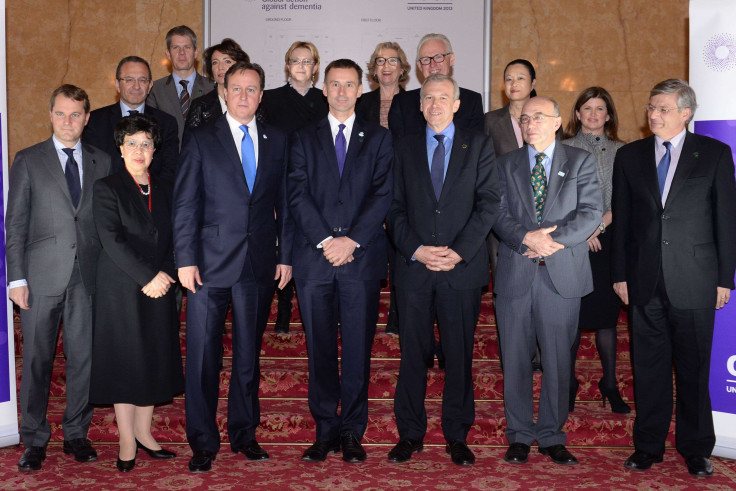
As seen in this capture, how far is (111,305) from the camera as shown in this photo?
380 centimetres

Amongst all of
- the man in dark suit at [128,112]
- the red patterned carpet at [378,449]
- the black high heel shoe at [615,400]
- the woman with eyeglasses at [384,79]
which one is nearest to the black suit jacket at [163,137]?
the man in dark suit at [128,112]

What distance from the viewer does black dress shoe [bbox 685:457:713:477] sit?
384 cm

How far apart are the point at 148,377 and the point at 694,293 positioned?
279 cm

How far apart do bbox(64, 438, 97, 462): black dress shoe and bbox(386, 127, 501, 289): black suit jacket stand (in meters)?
1.86

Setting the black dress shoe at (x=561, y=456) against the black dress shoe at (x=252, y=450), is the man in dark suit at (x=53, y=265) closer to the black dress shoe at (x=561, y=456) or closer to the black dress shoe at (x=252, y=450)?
the black dress shoe at (x=252, y=450)

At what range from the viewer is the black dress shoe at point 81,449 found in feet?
13.1

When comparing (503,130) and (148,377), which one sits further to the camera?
(503,130)

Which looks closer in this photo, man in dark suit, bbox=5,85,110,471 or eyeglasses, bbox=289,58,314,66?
man in dark suit, bbox=5,85,110,471

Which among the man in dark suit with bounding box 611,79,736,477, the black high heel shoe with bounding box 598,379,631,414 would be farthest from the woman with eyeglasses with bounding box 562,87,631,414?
the man in dark suit with bounding box 611,79,736,477

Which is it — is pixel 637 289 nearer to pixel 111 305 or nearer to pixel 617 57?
pixel 111 305

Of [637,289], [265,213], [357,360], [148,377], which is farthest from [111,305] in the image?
[637,289]

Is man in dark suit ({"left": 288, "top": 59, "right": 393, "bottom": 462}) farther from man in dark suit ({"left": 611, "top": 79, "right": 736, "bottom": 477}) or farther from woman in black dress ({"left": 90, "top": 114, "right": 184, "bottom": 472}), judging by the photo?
man in dark suit ({"left": 611, "top": 79, "right": 736, "bottom": 477})

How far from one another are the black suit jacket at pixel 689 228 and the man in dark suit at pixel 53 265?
2.89 m

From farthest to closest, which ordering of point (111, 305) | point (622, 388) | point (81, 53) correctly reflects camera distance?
point (81, 53), point (622, 388), point (111, 305)
